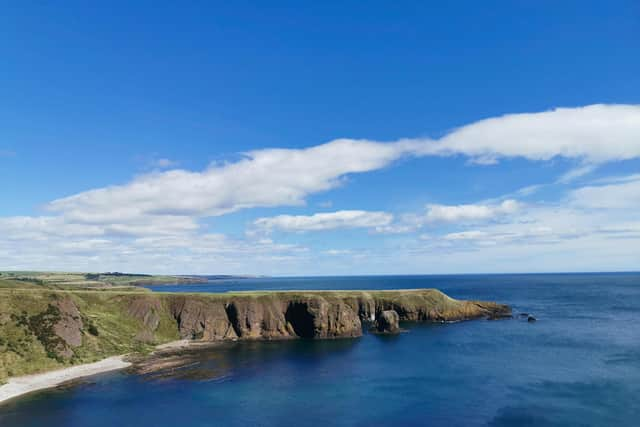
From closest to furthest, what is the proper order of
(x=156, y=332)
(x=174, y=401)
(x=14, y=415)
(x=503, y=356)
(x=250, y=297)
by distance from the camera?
(x=14, y=415) → (x=174, y=401) → (x=503, y=356) → (x=156, y=332) → (x=250, y=297)

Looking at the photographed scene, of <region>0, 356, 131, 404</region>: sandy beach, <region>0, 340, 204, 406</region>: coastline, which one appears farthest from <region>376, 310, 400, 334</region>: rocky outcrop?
<region>0, 356, 131, 404</region>: sandy beach

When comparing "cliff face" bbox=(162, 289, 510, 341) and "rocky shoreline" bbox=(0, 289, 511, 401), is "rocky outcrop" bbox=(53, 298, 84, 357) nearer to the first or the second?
"rocky shoreline" bbox=(0, 289, 511, 401)

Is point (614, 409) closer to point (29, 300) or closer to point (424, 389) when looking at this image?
point (424, 389)

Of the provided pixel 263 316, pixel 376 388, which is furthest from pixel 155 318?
pixel 376 388

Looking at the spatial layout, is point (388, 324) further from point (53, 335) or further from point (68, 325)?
point (53, 335)

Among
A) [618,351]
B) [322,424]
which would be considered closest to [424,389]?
[322,424]

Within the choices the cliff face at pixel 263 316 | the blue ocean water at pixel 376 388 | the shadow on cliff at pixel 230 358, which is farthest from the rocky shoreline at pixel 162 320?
the blue ocean water at pixel 376 388

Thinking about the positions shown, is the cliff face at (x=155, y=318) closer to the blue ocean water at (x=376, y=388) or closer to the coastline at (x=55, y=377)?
the coastline at (x=55, y=377)

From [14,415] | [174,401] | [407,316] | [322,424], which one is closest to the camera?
[322,424]
